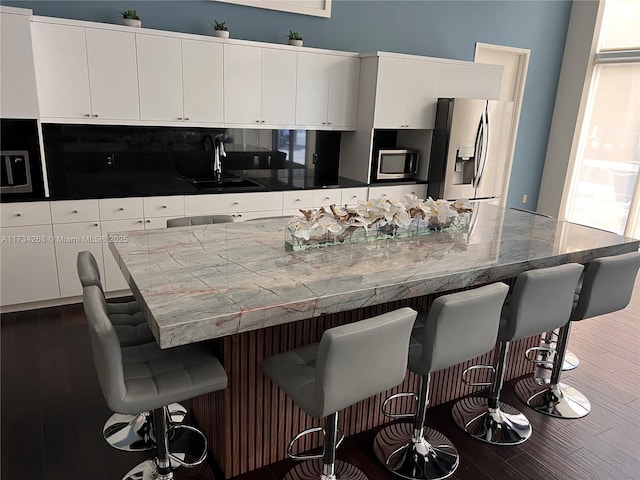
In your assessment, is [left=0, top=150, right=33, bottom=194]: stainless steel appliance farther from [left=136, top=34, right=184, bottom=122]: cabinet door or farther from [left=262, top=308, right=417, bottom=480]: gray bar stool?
[left=262, top=308, right=417, bottom=480]: gray bar stool

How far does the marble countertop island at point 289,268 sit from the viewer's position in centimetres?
168

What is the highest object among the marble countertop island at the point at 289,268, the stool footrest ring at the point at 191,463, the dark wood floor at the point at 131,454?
the marble countertop island at the point at 289,268

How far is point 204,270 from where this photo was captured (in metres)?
2.04

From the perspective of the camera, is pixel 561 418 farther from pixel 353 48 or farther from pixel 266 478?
pixel 353 48

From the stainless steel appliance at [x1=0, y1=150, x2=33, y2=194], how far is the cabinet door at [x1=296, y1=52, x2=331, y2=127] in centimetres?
234

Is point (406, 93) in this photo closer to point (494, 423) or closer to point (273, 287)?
point (494, 423)

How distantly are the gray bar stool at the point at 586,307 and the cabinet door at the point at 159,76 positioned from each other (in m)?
3.35

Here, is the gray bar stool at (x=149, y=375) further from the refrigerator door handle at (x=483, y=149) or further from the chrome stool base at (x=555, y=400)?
the refrigerator door handle at (x=483, y=149)

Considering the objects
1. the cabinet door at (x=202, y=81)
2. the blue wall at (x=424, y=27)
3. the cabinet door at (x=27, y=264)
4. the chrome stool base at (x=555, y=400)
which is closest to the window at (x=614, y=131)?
the blue wall at (x=424, y=27)

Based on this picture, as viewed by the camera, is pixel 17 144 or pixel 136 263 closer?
pixel 136 263

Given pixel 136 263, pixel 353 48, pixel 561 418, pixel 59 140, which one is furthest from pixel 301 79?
pixel 561 418

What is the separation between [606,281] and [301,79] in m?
3.16

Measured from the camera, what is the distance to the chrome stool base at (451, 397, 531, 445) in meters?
2.58

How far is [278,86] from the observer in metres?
4.48
